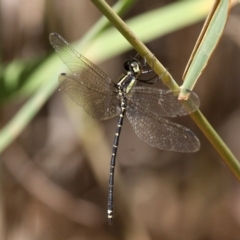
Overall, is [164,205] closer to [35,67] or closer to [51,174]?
[51,174]

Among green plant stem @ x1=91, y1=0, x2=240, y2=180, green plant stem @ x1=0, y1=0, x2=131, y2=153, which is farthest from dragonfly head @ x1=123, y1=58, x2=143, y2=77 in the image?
green plant stem @ x1=91, y1=0, x2=240, y2=180

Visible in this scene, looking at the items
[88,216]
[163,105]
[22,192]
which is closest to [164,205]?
[88,216]

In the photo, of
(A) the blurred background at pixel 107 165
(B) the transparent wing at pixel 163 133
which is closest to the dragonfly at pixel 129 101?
(B) the transparent wing at pixel 163 133

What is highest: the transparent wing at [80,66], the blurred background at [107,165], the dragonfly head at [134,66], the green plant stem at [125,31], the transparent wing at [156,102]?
the green plant stem at [125,31]

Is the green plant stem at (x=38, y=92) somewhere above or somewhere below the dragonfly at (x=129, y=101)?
above

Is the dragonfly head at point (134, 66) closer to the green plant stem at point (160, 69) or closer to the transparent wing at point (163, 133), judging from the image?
the transparent wing at point (163, 133)

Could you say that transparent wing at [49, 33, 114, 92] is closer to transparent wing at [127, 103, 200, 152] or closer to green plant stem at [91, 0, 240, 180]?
transparent wing at [127, 103, 200, 152]
